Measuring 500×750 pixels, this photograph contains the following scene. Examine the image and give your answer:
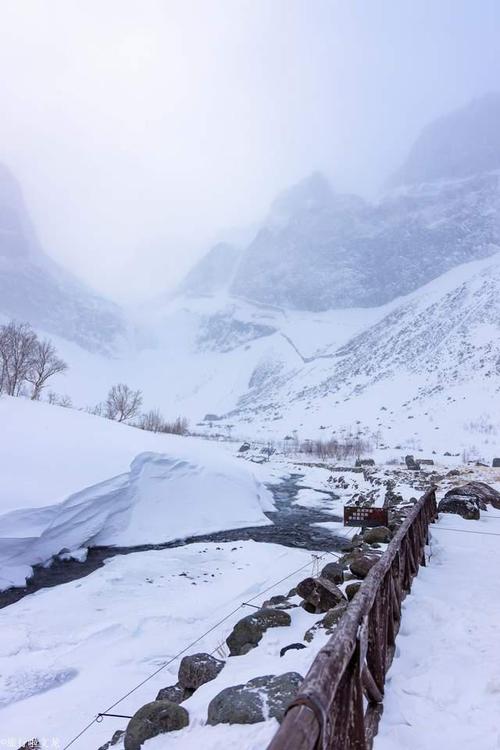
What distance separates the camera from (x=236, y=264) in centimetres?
19788

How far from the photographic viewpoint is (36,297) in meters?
184

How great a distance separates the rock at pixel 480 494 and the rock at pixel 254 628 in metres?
10.7

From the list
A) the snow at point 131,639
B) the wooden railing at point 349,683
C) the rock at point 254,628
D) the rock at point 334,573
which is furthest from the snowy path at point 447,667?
the rock at point 254,628

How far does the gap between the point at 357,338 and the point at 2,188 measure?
181 meters

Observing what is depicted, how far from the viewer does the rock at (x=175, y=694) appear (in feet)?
16.5

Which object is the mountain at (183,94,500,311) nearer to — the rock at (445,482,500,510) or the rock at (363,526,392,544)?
the rock at (445,482,500,510)

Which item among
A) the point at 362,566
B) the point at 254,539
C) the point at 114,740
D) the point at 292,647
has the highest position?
the point at 362,566

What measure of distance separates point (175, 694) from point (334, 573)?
13.3 feet

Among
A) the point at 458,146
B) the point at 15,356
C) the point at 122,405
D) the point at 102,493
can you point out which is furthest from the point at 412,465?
the point at 458,146

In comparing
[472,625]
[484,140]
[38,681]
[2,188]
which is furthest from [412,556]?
[2,188]

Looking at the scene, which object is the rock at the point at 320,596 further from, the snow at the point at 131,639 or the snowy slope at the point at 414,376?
the snowy slope at the point at 414,376

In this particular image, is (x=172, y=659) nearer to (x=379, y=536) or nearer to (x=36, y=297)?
(x=379, y=536)

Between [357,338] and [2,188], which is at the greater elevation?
[2,188]

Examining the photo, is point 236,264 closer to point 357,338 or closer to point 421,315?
point 357,338
